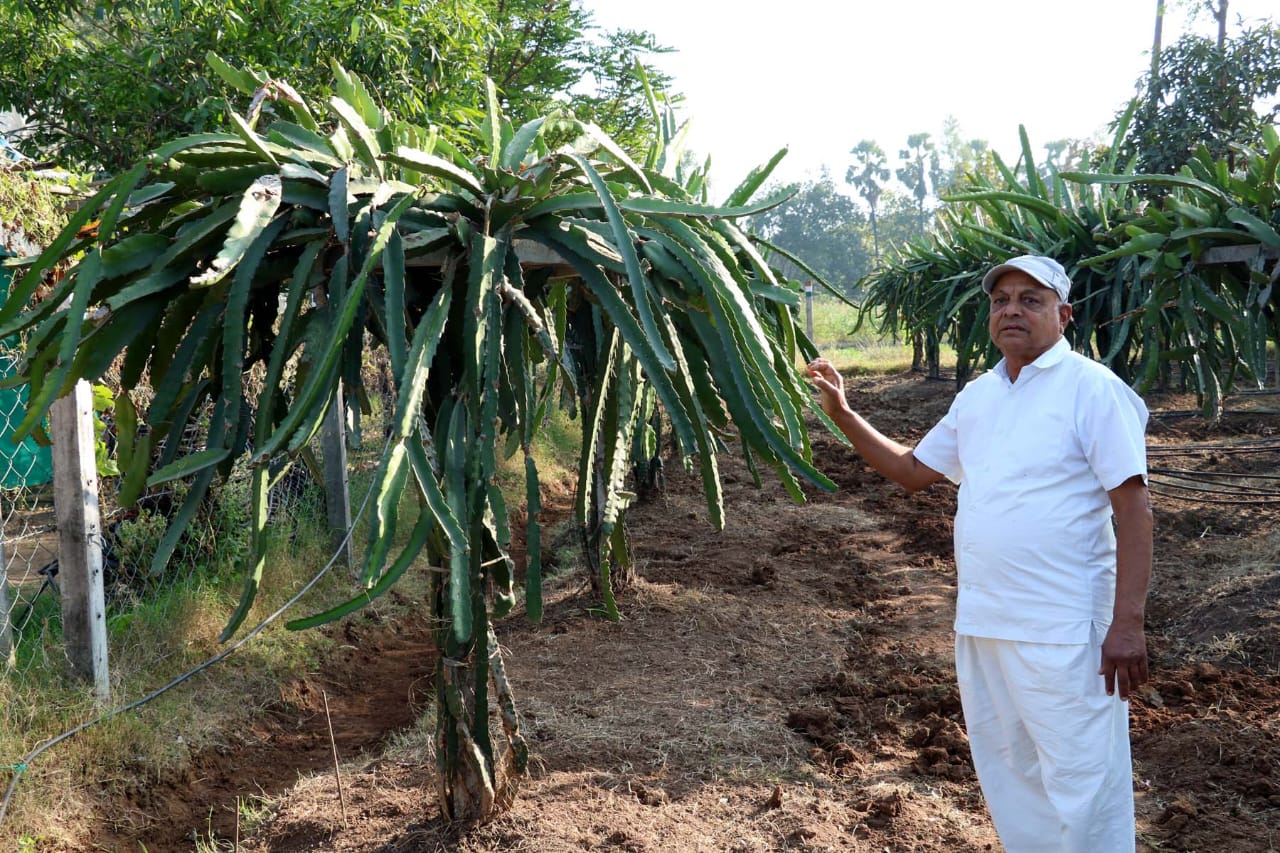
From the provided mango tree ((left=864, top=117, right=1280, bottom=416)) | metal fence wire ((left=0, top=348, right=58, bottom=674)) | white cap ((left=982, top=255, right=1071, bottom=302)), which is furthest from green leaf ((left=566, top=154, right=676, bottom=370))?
mango tree ((left=864, top=117, right=1280, bottom=416))

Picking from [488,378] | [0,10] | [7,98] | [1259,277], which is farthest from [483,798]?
[0,10]

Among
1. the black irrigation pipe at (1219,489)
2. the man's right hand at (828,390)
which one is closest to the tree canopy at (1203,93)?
the black irrigation pipe at (1219,489)

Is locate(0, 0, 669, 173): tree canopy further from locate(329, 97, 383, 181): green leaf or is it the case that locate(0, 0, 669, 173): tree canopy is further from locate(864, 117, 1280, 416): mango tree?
locate(329, 97, 383, 181): green leaf

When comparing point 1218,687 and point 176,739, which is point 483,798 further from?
point 1218,687

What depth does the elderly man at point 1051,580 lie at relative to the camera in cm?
267

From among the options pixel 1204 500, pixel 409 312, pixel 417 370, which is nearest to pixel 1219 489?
pixel 1204 500

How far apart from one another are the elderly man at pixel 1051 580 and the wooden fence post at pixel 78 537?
3.34 metres

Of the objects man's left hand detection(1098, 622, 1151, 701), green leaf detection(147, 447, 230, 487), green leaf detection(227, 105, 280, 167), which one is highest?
green leaf detection(227, 105, 280, 167)

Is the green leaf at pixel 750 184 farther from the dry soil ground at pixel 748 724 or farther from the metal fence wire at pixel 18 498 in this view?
the metal fence wire at pixel 18 498

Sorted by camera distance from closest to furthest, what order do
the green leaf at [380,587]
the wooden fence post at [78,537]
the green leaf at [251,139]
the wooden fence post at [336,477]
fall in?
the green leaf at [380,587] < the green leaf at [251,139] < the wooden fence post at [78,537] < the wooden fence post at [336,477]

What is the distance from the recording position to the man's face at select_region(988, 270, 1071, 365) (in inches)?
113

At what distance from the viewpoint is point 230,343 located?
2.43 m

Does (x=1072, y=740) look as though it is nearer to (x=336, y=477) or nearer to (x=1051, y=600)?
(x=1051, y=600)

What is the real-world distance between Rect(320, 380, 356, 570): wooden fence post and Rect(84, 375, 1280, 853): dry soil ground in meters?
0.79
